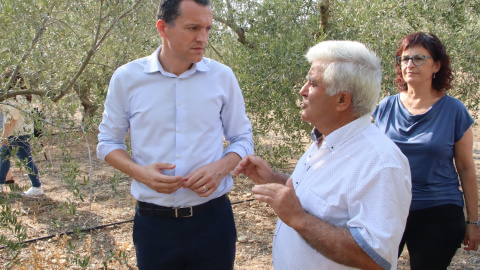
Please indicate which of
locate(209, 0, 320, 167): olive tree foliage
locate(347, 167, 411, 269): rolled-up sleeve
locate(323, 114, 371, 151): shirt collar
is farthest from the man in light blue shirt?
locate(209, 0, 320, 167): olive tree foliage

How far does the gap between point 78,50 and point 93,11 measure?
1.20 ft

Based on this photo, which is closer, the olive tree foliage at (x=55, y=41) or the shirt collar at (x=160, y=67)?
the shirt collar at (x=160, y=67)

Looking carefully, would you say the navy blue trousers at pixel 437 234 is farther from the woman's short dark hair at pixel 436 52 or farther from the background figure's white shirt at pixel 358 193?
the background figure's white shirt at pixel 358 193

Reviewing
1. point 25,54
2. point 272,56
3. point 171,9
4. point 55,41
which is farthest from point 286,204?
point 272,56

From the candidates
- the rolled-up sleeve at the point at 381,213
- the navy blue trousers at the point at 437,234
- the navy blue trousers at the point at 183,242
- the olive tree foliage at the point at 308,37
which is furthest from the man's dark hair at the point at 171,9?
the olive tree foliage at the point at 308,37

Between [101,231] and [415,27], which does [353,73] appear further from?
[101,231]

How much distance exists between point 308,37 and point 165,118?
12.8 feet

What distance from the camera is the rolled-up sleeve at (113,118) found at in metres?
2.12

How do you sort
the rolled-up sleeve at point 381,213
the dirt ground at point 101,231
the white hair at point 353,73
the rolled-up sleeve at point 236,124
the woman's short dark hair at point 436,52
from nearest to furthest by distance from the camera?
1. the rolled-up sleeve at point 381,213
2. the white hair at point 353,73
3. the rolled-up sleeve at point 236,124
4. the woman's short dark hair at point 436,52
5. the dirt ground at point 101,231

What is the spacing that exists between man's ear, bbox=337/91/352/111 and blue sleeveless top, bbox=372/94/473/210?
986mm

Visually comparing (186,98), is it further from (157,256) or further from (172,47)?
(157,256)

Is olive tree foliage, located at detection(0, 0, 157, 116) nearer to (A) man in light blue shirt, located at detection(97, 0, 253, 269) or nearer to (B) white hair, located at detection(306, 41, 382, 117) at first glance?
(A) man in light blue shirt, located at detection(97, 0, 253, 269)

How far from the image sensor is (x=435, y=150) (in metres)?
2.43

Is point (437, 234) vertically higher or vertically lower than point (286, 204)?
lower
